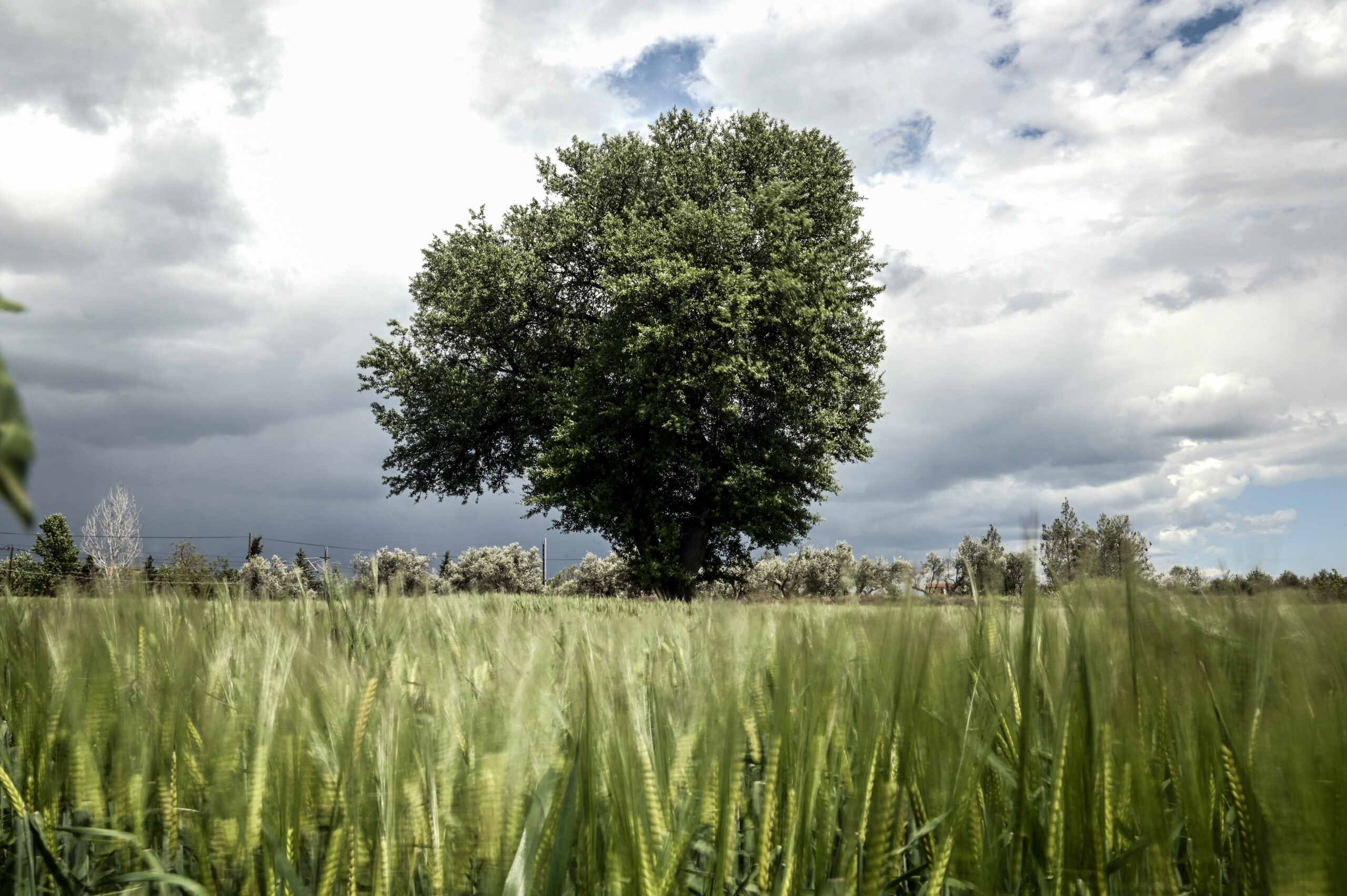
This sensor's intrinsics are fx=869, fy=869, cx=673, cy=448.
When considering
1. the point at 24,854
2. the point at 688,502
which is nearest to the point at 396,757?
the point at 24,854

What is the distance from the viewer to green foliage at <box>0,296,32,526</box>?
0.56ft

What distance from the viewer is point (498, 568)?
44.7m

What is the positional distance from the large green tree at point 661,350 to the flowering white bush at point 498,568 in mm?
19145

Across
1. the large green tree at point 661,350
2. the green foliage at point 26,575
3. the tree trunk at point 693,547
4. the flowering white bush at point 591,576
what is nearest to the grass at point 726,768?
the green foliage at point 26,575

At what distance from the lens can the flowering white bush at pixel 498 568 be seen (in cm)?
4316

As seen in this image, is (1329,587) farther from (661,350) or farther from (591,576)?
(591,576)

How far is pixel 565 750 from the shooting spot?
1.12 m

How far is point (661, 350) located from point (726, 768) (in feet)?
57.7

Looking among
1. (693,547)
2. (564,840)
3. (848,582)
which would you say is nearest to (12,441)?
(564,840)

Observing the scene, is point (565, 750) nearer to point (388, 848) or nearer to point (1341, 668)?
point (388, 848)

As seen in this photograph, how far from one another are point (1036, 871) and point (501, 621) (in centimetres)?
142

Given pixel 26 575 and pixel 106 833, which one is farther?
pixel 26 575

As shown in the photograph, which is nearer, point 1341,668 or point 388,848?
point 388,848

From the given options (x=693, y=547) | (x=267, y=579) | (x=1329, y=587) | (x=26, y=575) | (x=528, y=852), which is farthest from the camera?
(x=267, y=579)
